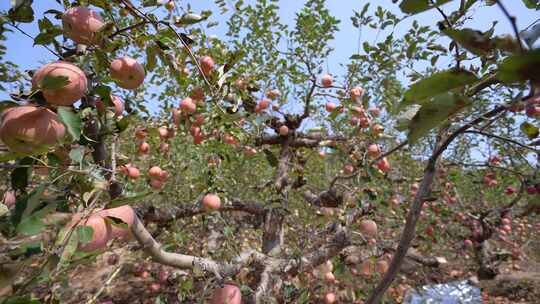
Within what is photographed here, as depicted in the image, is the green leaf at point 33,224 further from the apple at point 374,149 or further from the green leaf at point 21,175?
the apple at point 374,149

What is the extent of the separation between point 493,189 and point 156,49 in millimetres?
6798

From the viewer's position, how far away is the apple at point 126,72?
3.76 ft

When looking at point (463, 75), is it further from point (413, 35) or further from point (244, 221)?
point (244, 221)

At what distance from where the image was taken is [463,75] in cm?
41

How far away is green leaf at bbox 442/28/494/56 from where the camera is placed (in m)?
0.43

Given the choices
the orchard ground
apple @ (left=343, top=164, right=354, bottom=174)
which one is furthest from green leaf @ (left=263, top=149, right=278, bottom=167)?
apple @ (left=343, top=164, right=354, bottom=174)

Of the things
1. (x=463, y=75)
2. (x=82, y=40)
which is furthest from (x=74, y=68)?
(x=463, y=75)

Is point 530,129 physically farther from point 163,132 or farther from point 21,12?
point 163,132

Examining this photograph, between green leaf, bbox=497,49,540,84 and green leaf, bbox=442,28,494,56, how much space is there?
0.09 metres

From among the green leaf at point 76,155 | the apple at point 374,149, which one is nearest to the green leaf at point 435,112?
the green leaf at point 76,155

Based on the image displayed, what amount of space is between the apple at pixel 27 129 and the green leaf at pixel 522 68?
1.01m

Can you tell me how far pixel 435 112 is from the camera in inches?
16.5

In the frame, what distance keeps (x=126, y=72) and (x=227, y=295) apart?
1.30 meters

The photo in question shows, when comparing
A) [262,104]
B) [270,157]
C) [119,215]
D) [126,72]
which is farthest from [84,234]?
[262,104]
